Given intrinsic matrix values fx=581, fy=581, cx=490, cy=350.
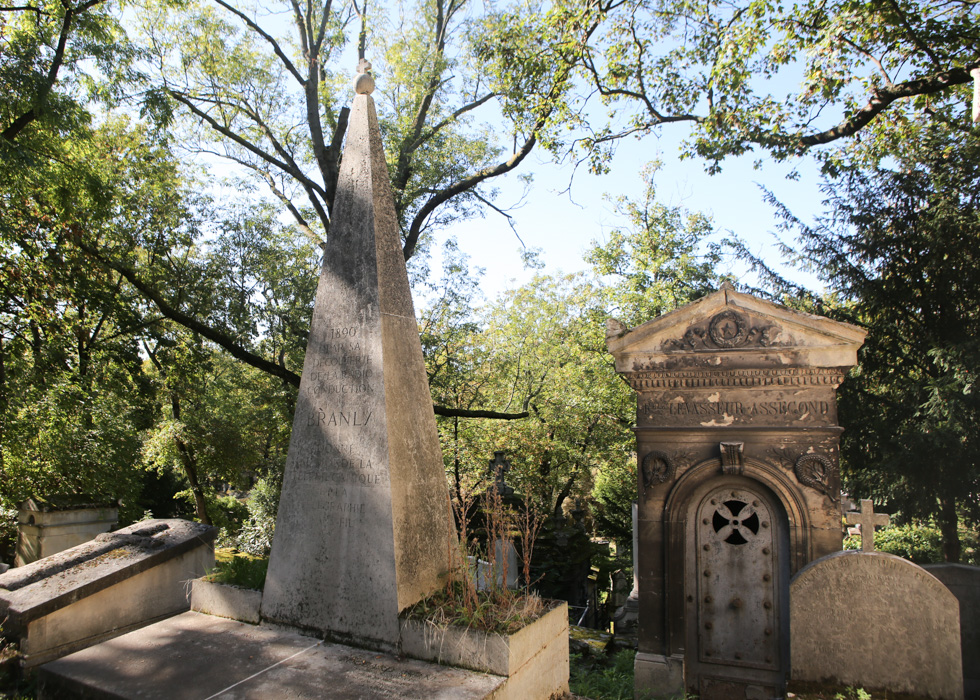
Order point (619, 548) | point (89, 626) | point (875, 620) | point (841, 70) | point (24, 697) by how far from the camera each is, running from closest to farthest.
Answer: point (24, 697) → point (89, 626) → point (875, 620) → point (841, 70) → point (619, 548)

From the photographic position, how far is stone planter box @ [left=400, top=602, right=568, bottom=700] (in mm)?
Result: 3156

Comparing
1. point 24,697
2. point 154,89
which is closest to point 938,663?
point 24,697

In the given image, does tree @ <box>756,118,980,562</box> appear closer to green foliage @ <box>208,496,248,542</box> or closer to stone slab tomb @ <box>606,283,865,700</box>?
stone slab tomb @ <box>606,283,865,700</box>

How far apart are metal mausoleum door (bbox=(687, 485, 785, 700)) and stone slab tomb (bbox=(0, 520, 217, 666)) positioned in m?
5.52

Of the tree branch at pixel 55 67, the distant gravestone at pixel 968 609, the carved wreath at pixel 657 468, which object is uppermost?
the tree branch at pixel 55 67

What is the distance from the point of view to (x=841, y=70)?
30.8ft

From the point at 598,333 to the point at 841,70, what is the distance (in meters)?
8.99

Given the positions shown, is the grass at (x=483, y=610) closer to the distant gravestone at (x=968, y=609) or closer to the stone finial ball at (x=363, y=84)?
the stone finial ball at (x=363, y=84)

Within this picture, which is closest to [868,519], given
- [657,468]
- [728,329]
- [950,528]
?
[657,468]

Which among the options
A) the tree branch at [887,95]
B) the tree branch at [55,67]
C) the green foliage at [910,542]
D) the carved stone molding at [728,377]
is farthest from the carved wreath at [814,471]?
the tree branch at [55,67]

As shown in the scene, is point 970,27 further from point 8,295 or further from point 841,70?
point 8,295

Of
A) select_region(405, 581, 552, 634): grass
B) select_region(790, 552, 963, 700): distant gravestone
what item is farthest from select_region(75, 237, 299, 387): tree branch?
select_region(790, 552, 963, 700): distant gravestone

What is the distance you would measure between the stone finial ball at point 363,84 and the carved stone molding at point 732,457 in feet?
17.4

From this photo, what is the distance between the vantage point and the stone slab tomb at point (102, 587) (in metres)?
4.41
